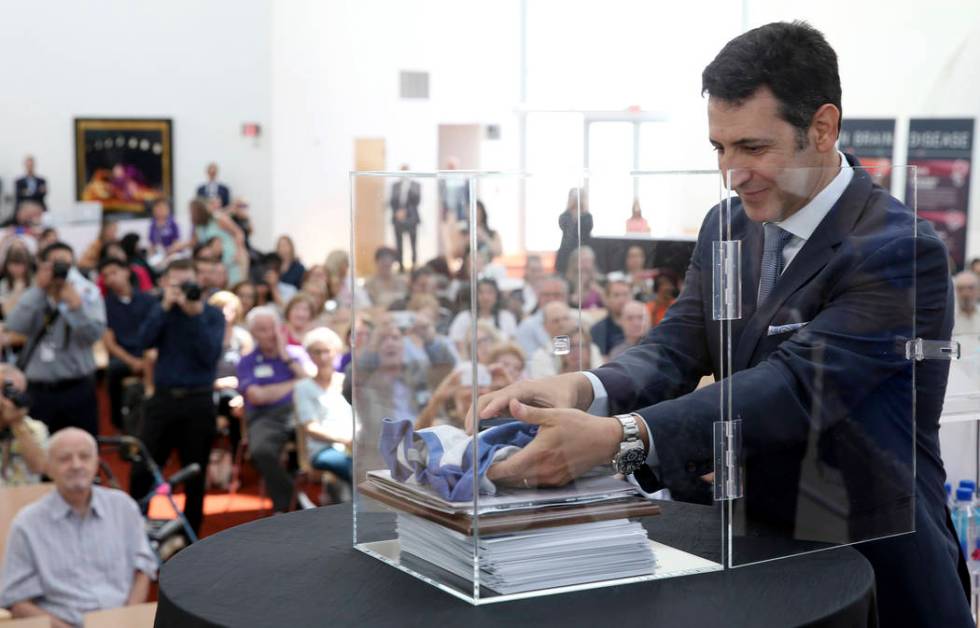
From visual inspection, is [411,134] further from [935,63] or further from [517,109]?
[935,63]

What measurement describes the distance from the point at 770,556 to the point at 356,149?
1585 centimetres

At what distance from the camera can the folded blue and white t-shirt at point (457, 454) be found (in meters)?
1.47

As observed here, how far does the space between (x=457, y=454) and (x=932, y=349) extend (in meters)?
0.67

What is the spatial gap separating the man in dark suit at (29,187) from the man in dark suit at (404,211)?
17.7 m

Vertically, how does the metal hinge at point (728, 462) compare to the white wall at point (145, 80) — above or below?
below

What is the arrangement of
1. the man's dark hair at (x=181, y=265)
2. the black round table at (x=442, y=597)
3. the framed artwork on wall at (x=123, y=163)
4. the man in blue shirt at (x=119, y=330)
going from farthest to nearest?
the framed artwork on wall at (x=123, y=163) < the man in blue shirt at (x=119, y=330) < the man's dark hair at (x=181, y=265) < the black round table at (x=442, y=597)

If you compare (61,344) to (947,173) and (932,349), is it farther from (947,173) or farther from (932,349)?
(947,173)

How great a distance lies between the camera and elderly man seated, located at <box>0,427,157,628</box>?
4668mm

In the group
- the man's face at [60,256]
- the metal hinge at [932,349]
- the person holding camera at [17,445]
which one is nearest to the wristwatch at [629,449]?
the metal hinge at [932,349]

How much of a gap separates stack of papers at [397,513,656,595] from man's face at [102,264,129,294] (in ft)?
26.2

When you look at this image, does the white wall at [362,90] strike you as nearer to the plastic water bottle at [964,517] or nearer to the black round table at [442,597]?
the plastic water bottle at [964,517]

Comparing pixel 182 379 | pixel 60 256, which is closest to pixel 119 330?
pixel 60 256

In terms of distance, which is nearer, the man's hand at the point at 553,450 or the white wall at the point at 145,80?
the man's hand at the point at 553,450

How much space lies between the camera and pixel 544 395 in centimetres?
154
